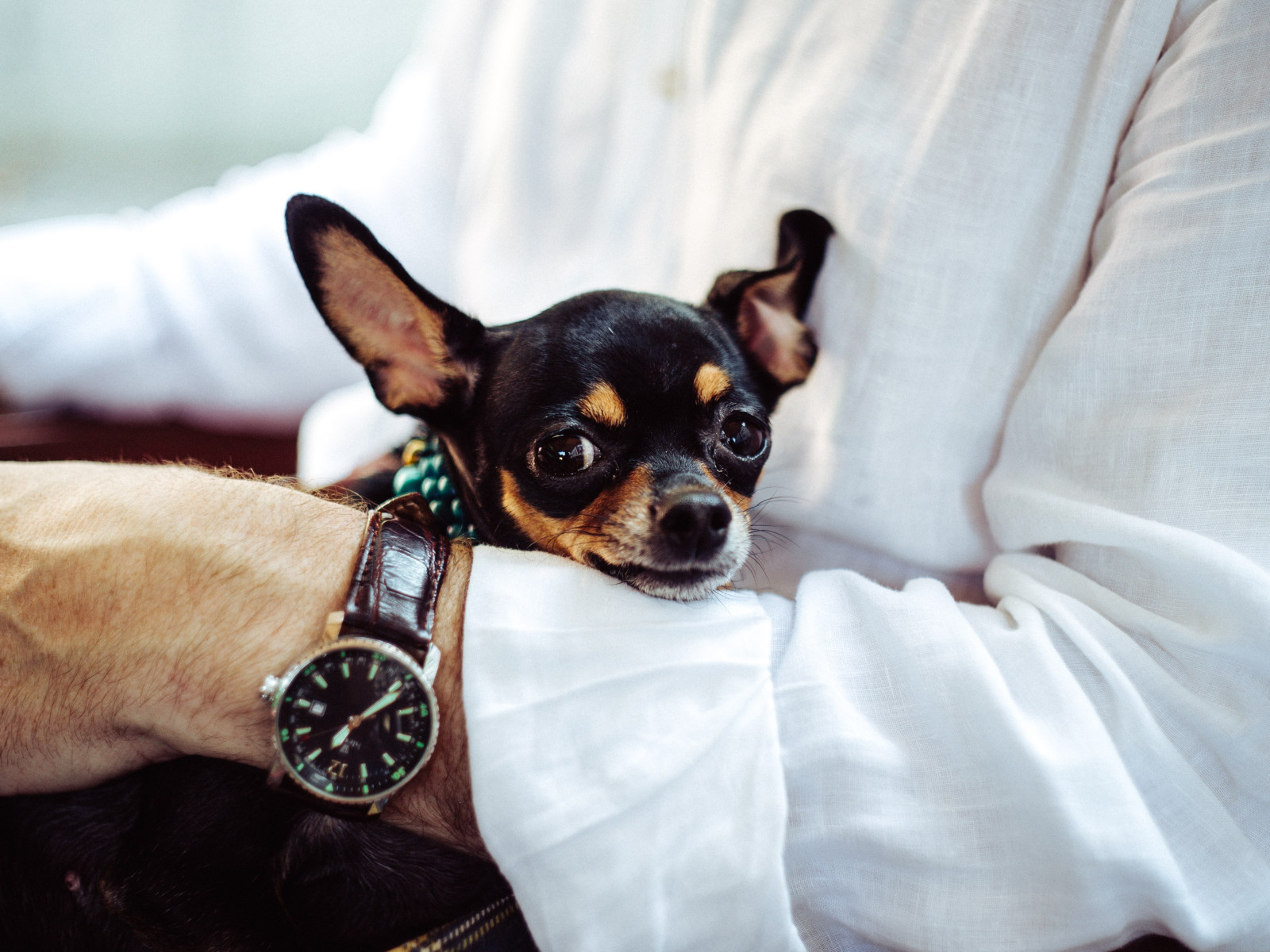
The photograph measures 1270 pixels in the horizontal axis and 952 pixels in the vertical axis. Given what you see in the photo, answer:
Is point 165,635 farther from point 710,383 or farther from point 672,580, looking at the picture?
point 710,383

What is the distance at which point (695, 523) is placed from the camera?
0.91 metres

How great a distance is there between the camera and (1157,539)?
75cm

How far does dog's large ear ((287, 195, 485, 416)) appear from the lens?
970 millimetres

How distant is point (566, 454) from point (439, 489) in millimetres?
280

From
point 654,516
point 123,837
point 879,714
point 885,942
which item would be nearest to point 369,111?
point 654,516

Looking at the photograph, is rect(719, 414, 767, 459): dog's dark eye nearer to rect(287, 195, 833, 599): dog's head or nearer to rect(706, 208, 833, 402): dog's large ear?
rect(287, 195, 833, 599): dog's head

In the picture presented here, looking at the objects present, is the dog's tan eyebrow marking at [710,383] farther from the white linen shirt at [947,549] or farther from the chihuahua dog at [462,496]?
the white linen shirt at [947,549]

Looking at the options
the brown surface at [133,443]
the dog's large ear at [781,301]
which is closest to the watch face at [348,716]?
the dog's large ear at [781,301]

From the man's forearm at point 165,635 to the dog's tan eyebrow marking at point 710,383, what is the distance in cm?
42

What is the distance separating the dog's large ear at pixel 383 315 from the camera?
970mm

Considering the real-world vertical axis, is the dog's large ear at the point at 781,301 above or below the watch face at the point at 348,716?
above

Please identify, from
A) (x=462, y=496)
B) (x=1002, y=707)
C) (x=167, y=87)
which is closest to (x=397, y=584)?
(x=462, y=496)

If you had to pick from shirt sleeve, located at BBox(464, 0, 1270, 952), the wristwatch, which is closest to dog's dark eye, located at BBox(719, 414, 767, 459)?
shirt sleeve, located at BBox(464, 0, 1270, 952)

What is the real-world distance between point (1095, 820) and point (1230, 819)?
14cm
